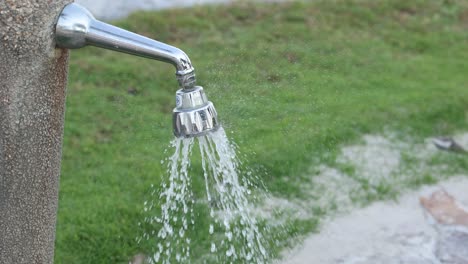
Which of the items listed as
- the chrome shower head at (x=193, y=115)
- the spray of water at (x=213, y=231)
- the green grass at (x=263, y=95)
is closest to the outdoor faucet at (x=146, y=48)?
the chrome shower head at (x=193, y=115)

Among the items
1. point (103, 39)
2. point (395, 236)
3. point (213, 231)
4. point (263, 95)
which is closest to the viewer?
point (103, 39)

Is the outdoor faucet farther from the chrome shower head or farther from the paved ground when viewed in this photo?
the paved ground

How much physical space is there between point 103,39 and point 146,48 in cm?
10

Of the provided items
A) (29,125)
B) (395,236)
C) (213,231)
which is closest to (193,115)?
(29,125)

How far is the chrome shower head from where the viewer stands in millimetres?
1598

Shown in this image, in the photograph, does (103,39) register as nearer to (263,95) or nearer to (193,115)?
(193,115)

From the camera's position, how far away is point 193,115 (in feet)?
5.23

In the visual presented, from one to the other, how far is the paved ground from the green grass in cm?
11

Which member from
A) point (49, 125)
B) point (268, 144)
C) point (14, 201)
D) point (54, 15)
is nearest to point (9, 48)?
point (54, 15)

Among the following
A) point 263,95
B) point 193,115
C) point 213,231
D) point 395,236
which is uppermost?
point 193,115

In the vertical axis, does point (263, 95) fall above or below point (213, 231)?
above

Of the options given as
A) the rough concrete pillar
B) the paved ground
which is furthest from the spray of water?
the rough concrete pillar

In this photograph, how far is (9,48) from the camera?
1.45 m

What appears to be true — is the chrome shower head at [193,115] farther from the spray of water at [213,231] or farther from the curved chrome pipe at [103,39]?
the spray of water at [213,231]
